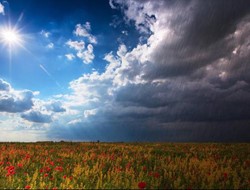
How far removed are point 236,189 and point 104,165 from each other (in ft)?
20.8

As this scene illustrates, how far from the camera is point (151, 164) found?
1352 centimetres

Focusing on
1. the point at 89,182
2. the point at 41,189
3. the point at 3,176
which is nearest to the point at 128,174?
the point at 89,182

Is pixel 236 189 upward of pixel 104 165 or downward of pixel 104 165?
downward

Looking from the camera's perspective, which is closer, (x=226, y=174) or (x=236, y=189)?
(x=236, y=189)

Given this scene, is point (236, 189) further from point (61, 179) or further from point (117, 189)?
point (61, 179)

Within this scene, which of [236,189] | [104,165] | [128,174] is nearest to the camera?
[236,189]

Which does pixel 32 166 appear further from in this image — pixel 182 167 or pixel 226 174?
pixel 226 174

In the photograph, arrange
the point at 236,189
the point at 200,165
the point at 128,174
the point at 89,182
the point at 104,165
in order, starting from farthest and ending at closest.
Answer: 1. the point at 104,165
2. the point at 200,165
3. the point at 128,174
4. the point at 89,182
5. the point at 236,189

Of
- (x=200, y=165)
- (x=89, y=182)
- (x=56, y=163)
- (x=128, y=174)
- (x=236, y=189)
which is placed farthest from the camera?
(x=56, y=163)

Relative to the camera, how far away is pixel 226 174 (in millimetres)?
9508

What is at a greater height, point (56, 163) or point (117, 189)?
point (56, 163)

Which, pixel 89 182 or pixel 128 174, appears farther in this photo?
pixel 128 174

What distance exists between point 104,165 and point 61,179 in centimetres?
294

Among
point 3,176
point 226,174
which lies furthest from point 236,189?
point 3,176
